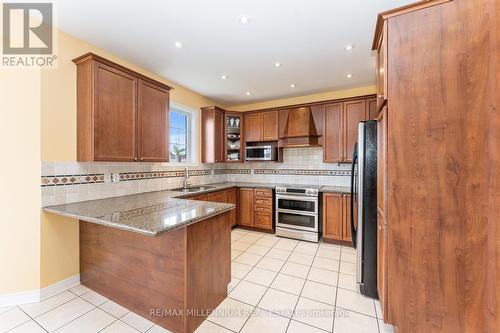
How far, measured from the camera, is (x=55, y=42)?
7.11 ft

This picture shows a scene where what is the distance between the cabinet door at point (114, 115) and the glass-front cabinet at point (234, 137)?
221 centimetres

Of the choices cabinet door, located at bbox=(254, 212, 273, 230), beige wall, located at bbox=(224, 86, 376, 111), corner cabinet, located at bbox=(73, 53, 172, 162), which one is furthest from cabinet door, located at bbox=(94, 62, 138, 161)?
beige wall, located at bbox=(224, 86, 376, 111)

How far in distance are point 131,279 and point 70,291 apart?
2.97 ft

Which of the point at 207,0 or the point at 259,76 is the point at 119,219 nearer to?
the point at 207,0

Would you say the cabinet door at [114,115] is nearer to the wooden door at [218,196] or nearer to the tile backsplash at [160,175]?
the tile backsplash at [160,175]

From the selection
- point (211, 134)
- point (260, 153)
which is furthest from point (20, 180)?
point (260, 153)

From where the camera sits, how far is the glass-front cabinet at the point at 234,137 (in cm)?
459

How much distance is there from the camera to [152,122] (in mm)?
2826

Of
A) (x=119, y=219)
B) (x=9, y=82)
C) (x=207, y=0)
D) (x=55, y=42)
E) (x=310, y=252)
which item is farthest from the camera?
(x=310, y=252)

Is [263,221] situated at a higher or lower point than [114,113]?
lower

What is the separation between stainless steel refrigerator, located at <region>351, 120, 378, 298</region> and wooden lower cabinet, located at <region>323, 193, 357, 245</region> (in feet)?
4.19

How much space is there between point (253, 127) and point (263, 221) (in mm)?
1952

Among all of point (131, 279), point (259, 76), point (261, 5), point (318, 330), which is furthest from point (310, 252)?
point (261, 5)

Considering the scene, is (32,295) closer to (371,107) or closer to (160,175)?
(160,175)
